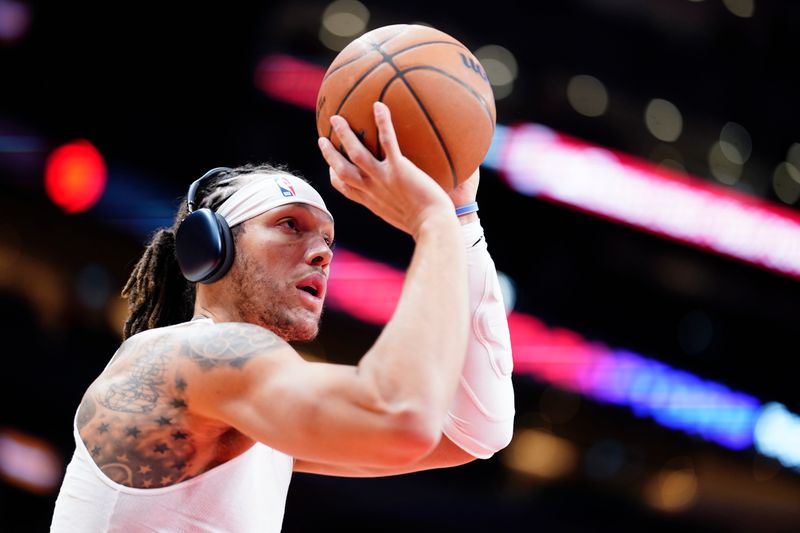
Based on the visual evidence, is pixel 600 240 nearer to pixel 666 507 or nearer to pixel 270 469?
pixel 666 507

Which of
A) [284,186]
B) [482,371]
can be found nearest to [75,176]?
[284,186]

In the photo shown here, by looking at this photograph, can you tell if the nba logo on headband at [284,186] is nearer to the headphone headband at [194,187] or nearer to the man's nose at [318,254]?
the man's nose at [318,254]

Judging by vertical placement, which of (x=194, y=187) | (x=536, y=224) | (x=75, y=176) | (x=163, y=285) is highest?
(x=194, y=187)

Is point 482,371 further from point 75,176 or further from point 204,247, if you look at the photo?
point 75,176

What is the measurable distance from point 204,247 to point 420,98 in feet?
2.91

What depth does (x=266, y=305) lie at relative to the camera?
119 inches

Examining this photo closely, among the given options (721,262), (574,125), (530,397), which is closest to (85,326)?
(530,397)

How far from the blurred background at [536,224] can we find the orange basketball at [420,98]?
7626 mm

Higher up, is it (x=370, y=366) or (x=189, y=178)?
(x=370, y=366)

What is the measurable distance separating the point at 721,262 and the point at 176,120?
7.83m

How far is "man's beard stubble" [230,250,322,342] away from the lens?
302 centimetres

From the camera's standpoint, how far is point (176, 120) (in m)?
10.7

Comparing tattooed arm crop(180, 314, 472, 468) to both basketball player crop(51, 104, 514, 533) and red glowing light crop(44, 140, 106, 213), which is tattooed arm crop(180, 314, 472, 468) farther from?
red glowing light crop(44, 140, 106, 213)

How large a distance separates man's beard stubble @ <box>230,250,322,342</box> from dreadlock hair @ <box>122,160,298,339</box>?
1.46 feet
